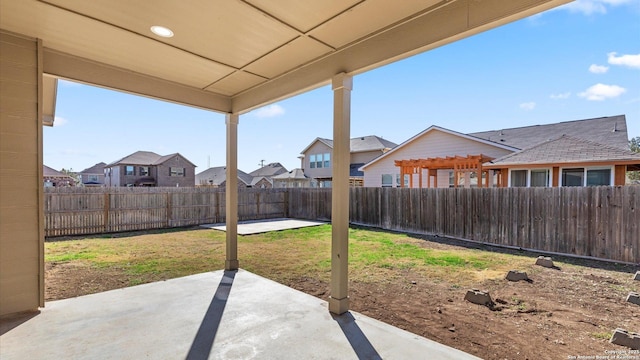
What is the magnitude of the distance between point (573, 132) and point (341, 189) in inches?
543

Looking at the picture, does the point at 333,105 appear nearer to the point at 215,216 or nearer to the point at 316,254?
the point at 316,254

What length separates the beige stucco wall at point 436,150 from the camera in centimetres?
1283

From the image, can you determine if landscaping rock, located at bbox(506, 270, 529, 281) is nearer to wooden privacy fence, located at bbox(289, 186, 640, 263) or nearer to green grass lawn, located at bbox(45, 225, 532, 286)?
green grass lawn, located at bbox(45, 225, 532, 286)

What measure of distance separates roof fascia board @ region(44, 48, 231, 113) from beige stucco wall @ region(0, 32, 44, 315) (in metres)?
0.21

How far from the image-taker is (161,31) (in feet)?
8.78

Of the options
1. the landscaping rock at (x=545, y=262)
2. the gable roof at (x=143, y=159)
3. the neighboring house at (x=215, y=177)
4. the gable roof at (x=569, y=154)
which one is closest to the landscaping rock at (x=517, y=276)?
the landscaping rock at (x=545, y=262)

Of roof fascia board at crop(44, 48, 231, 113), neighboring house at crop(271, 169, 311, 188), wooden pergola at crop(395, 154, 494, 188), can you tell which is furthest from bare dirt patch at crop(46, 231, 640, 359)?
neighboring house at crop(271, 169, 311, 188)

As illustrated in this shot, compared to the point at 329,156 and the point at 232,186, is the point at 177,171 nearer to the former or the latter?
the point at 329,156

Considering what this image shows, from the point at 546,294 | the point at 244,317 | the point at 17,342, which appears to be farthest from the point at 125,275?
the point at 546,294

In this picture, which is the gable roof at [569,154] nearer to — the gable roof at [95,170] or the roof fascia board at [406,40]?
the roof fascia board at [406,40]

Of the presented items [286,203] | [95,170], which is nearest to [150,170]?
[95,170]

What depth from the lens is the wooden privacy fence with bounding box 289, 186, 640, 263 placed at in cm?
596

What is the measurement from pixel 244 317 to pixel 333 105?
2491 mm

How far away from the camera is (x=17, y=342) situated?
2.43m
